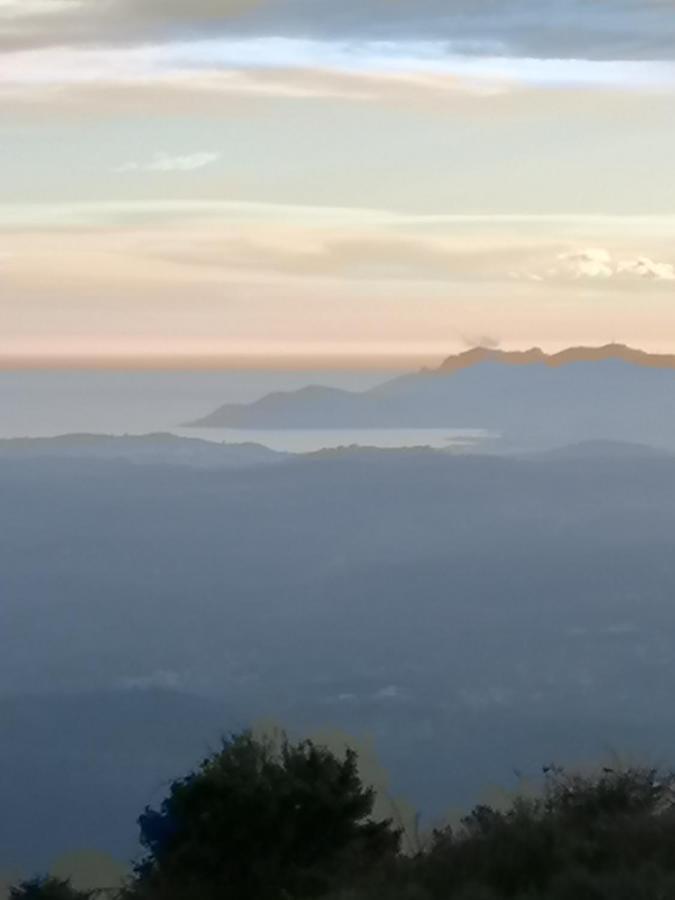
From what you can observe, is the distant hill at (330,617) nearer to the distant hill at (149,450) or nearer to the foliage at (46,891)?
the distant hill at (149,450)

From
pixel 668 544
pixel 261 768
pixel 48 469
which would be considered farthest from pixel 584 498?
pixel 261 768

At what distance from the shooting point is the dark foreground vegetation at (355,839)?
25.2ft

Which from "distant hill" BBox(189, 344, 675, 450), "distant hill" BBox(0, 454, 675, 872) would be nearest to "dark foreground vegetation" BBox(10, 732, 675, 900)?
"distant hill" BBox(0, 454, 675, 872)

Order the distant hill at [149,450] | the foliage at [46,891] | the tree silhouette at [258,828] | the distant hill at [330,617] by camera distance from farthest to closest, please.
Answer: the distant hill at [149,450], the distant hill at [330,617], the foliage at [46,891], the tree silhouette at [258,828]

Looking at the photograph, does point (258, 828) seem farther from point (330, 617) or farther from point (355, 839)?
point (330, 617)

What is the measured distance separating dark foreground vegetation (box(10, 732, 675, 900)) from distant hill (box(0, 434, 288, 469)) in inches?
5355

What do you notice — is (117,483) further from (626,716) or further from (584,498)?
(626,716)

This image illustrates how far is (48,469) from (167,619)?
4233 cm

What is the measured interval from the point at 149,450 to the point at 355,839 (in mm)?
150362

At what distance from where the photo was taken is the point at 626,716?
265 feet

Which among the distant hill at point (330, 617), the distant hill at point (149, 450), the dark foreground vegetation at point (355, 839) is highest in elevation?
the distant hill at point (149, 450)

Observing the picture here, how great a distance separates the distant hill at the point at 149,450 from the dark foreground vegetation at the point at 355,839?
136 metres

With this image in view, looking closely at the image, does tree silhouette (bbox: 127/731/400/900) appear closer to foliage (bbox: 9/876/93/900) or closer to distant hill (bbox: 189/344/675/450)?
foliage (bbox: 9/876/93/900)

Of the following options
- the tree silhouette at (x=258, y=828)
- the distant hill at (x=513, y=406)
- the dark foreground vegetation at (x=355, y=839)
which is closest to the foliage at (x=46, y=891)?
the dark foreground vegetation at (x=355, y=839)
